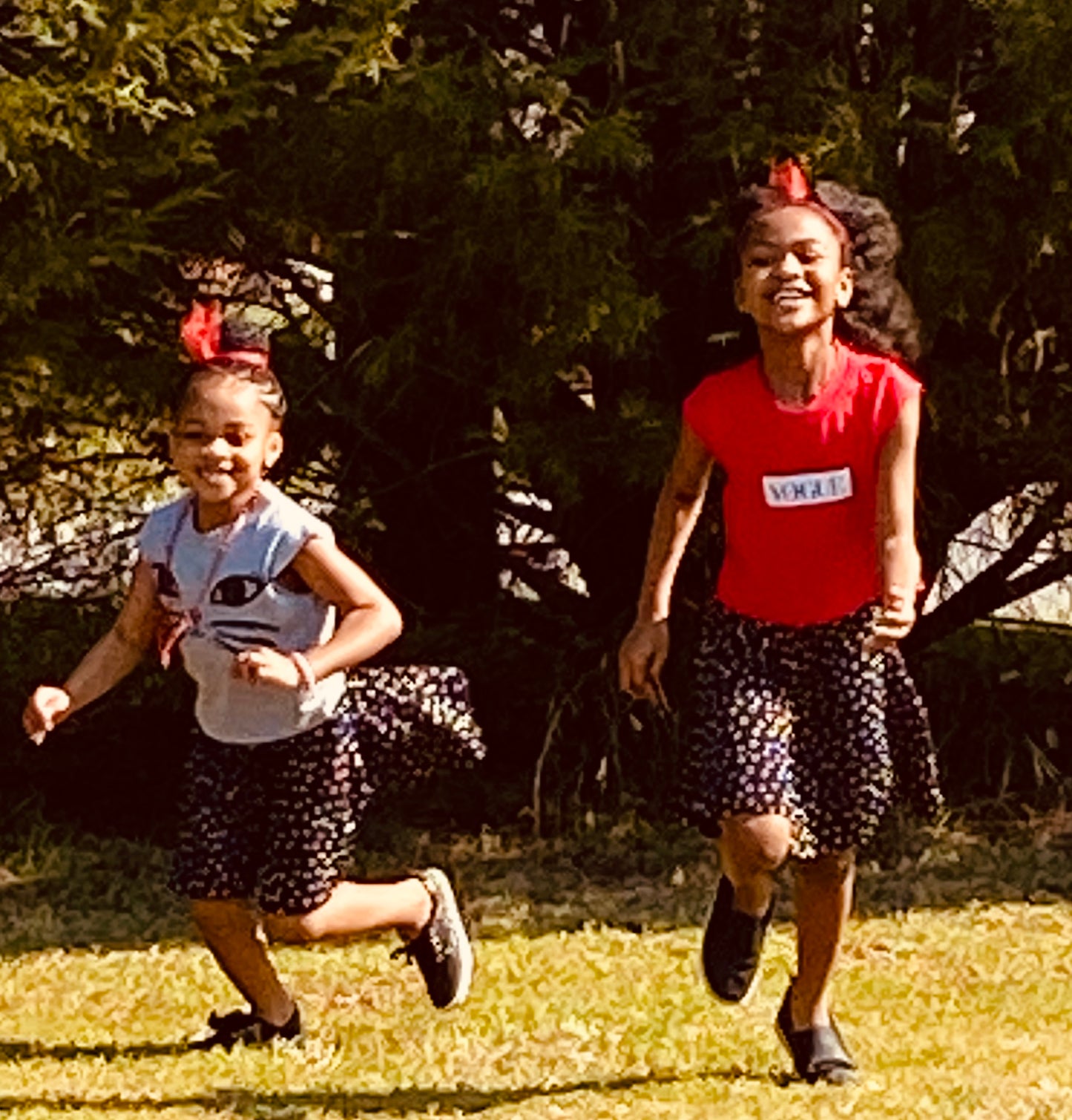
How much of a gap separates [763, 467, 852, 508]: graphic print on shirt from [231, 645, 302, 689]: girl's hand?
90cm

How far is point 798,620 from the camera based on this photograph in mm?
4715

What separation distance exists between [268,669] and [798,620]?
961mm

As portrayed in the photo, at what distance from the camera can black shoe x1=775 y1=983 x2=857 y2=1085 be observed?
477 centimetres

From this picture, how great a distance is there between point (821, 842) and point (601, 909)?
205 cm

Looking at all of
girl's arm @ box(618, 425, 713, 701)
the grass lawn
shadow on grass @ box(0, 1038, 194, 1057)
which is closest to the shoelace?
the grass lawn

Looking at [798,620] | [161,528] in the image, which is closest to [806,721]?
[798,620]

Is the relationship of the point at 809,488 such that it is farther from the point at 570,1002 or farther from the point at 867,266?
the point at 570,1002

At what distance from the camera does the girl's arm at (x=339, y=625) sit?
4441 millimetres

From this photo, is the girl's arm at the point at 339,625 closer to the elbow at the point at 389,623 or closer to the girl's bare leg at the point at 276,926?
the elbow at the point at 389,623

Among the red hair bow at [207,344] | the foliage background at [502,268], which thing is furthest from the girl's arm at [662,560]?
the foliage background at [502,268]

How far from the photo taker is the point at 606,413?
7.09 meters

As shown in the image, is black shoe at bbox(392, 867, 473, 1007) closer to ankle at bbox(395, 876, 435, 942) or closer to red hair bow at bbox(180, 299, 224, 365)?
ankle at bbox(395, 876, 435, 942)

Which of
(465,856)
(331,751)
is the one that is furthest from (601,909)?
(331,751)

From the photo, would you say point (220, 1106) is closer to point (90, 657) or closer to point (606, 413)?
point (90, 657)
